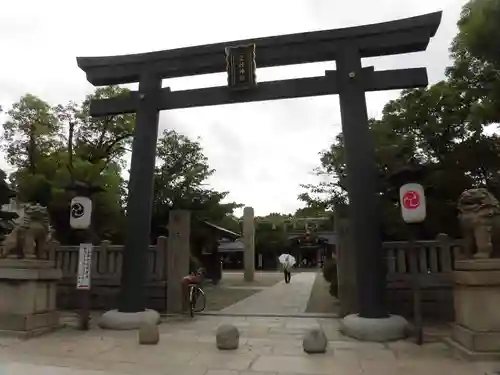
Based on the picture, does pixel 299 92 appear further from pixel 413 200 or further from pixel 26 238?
pixel 26 238

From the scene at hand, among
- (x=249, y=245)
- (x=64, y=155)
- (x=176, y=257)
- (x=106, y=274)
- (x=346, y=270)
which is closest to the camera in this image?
(x=346, y=270)

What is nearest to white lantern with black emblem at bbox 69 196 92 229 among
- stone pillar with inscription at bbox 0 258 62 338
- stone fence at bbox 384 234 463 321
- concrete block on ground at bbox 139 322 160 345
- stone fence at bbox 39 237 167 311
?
stone pillar with inscription at bbox 0 258 62 338

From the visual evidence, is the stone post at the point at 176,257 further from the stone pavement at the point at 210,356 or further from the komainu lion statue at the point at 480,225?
the komainu lion statue at the point at 480,225

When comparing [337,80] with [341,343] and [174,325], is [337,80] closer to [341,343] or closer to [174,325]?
[341,343]

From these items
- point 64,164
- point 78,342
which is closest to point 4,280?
point 78,342

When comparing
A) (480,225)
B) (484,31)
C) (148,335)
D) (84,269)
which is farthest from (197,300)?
(484,31)

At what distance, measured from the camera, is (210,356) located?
6285 millimetres

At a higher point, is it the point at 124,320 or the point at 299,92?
the point at 299,92

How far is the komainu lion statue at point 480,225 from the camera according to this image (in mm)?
6305

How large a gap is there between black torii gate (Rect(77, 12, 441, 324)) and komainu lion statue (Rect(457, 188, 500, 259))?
1.62 meters

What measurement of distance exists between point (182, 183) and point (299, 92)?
12.9 meters

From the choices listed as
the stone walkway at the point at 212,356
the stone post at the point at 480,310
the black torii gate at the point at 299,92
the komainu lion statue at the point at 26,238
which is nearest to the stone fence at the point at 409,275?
the komainu lion statue at the point at 26,238

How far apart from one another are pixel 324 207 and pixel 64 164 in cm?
1115

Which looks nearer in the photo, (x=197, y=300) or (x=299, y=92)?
(x=299, y=92)
